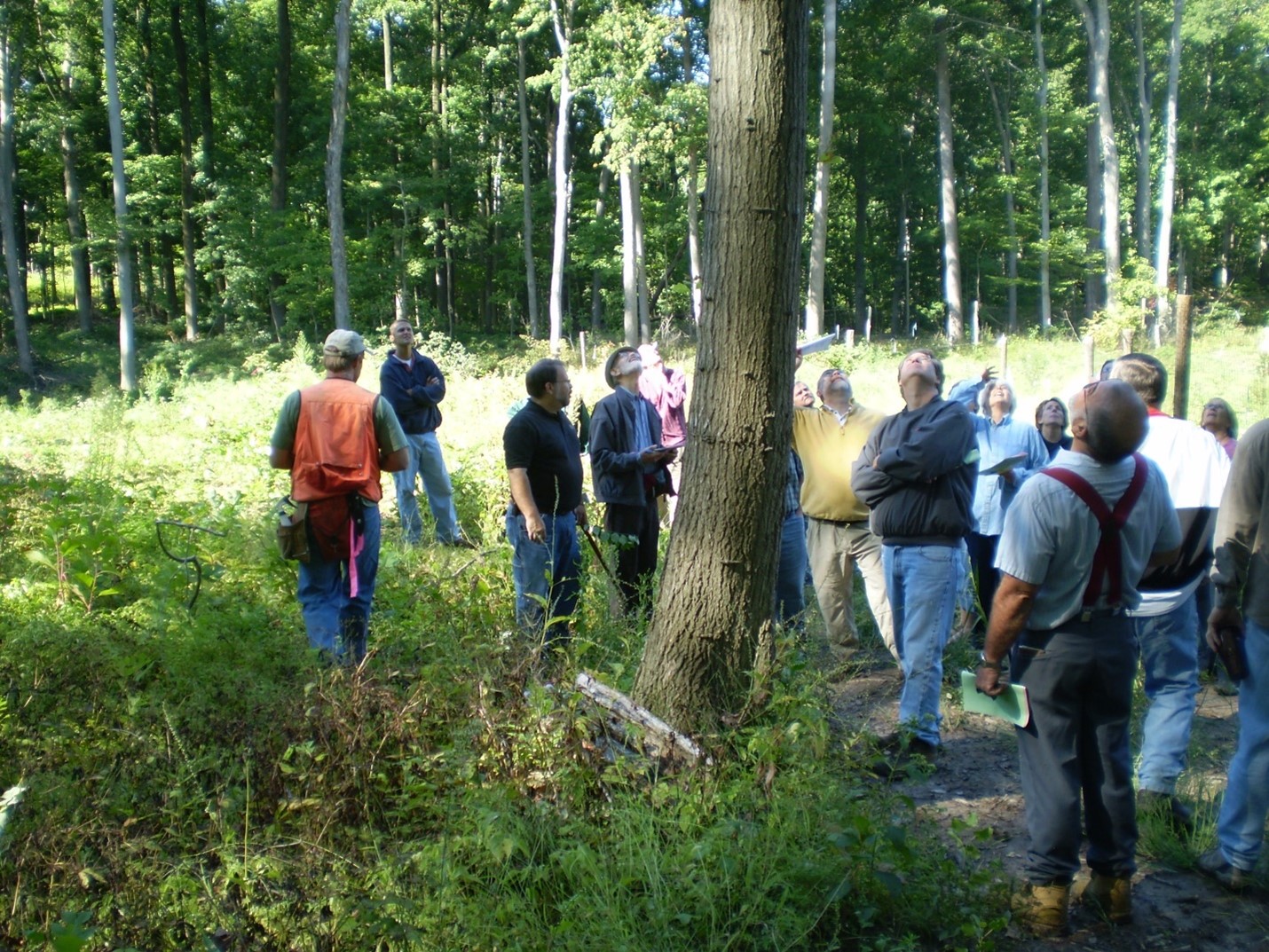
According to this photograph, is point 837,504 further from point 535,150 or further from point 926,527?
point 535,150

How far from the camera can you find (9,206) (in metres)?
26.4

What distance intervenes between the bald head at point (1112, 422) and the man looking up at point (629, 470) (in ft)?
9.26

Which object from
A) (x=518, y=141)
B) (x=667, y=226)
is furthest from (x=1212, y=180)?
(x=518, y=141)

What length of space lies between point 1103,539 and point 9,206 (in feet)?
102

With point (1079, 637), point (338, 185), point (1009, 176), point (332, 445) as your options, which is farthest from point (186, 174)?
point (1079, 637)

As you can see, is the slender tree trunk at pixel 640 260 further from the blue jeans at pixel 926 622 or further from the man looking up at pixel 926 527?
the blue jeans at pixel 926 622

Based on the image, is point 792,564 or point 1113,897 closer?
point 1113,897

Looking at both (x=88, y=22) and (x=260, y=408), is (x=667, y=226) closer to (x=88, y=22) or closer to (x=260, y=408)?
(x=88, y=22)

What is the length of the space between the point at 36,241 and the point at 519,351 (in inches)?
1079

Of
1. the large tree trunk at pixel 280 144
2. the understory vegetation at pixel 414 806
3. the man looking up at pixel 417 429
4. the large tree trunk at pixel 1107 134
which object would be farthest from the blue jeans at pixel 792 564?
the large tree trunk at pixel 1107 134

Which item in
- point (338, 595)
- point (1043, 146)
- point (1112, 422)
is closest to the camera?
point (1112, 422)

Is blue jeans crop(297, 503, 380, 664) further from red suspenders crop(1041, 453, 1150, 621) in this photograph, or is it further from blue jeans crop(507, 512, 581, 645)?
red suspenders crop(1041, 453, 1150, 621)

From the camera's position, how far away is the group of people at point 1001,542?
3197 millimetres

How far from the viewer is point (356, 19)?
35.8m
